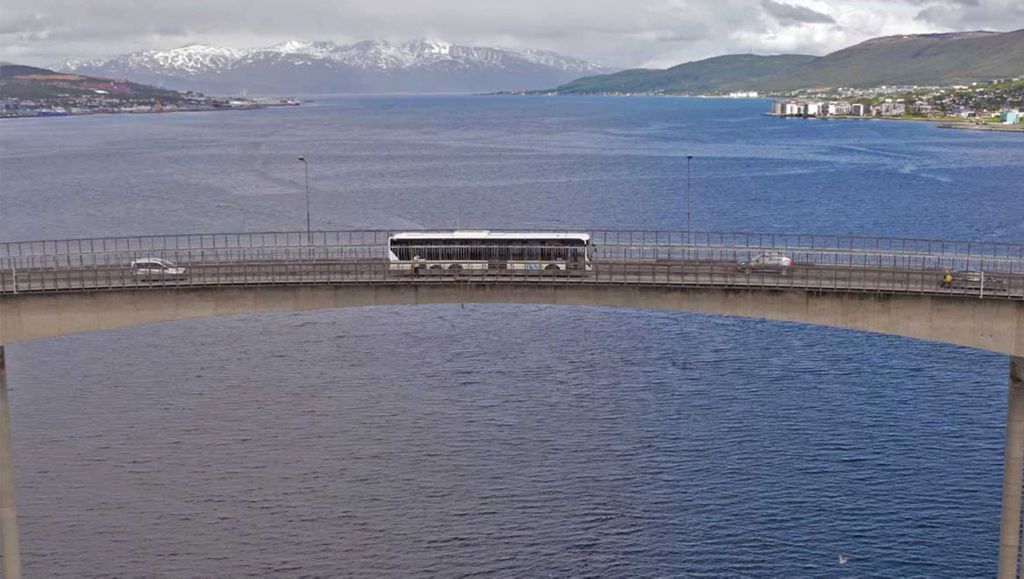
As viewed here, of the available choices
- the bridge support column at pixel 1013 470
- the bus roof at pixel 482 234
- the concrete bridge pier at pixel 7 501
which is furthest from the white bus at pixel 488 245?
the bridge support column at pixel 1013 470

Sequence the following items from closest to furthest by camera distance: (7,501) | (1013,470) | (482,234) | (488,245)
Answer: (1013,470) → (7,501) → (482,234) → (488,245)

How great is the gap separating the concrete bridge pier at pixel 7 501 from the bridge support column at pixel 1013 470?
46.0 meters

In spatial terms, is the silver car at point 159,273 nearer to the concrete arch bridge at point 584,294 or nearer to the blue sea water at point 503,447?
the concrete arch bridge at point 584,294

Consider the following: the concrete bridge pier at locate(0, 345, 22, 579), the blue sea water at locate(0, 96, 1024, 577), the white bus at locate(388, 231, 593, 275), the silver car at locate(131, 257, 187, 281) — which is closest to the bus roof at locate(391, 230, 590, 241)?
the white bus at locate(388, 231, 593, 275)

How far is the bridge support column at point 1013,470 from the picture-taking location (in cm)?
5231

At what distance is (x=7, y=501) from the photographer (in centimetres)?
5522

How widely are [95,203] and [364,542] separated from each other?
418 ft

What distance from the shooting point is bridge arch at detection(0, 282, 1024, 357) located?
5381 cm

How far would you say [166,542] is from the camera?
201 feet

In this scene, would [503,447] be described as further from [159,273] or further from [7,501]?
[7,501]

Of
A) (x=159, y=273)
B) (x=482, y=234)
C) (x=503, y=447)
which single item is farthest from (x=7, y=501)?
(x=482, y=234)

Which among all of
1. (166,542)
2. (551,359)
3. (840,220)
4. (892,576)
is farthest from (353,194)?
(892,576)

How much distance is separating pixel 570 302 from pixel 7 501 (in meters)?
28.9

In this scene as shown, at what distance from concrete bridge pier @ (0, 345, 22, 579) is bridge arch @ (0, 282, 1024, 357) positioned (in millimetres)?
3305
